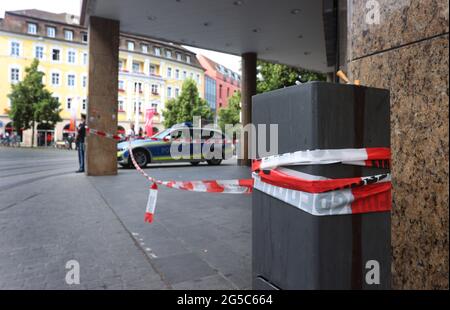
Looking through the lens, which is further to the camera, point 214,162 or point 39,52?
point 39,52

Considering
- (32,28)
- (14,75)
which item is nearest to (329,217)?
(14,75)

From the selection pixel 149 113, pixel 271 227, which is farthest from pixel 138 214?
pixel 149 113

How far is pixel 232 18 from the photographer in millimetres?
11453

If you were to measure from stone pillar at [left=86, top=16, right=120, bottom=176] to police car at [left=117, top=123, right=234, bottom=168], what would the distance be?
2.59 metres

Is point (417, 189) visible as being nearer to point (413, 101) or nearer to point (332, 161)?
point (413, 101)

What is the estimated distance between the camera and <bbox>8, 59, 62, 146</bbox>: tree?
3972 centimetres

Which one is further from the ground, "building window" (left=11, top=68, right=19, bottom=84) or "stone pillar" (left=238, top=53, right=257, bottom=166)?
"building window" (left=11, top=68, right=19, bottom=84)

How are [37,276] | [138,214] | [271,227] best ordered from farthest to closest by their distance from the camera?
1. [138,214]
2. [37,276]
3. [271,227]

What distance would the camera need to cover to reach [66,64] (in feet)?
164

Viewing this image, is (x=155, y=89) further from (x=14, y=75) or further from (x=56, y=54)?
(x=14, y=75)

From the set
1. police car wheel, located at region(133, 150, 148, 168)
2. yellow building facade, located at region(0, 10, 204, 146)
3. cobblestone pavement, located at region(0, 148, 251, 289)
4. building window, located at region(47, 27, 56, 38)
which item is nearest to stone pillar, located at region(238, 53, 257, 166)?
police car wheel, located at region(133, 150, 148, 168)

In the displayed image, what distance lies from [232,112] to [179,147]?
146ft

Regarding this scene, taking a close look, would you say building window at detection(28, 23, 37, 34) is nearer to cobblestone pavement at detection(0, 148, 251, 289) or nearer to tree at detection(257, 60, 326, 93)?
tree at detection(257, 60, 326, 93)
